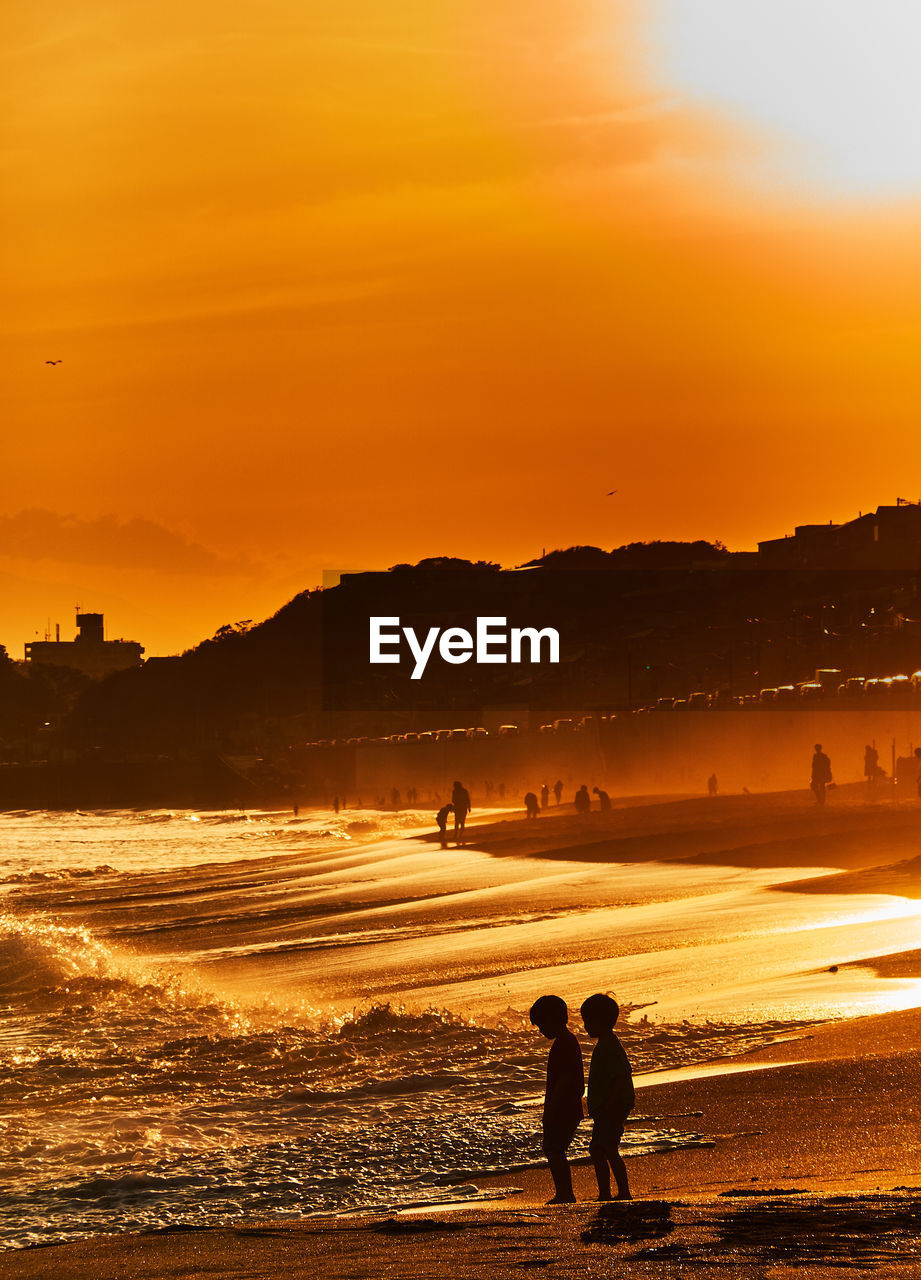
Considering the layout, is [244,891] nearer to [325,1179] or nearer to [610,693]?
[325,1179]

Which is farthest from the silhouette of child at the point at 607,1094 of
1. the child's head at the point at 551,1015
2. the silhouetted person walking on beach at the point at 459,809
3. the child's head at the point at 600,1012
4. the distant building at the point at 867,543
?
the distant building at the point at 867,543

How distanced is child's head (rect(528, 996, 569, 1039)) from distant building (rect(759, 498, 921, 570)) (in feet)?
440

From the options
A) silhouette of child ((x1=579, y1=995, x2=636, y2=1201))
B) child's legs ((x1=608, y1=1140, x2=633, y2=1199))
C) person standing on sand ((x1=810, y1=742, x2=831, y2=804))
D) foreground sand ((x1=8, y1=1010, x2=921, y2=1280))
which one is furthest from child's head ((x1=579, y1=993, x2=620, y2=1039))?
person standing on sand ((x1=810, y1=742, x2=831, y2=804))

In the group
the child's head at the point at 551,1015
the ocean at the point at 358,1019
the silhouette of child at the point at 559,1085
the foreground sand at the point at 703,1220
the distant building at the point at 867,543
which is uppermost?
the distant building at the point at 867,543

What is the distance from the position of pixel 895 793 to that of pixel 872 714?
16.8 m

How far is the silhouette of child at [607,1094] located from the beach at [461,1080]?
0.22m

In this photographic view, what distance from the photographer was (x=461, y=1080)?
1126 cm

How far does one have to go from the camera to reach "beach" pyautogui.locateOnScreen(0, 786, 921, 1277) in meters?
6.72

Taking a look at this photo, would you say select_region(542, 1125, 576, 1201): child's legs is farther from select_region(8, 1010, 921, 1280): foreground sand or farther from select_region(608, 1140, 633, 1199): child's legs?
select_region(608, 1140, 633, 1199): child's legs

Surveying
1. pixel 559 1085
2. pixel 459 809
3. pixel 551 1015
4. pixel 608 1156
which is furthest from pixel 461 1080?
pixel 459 809

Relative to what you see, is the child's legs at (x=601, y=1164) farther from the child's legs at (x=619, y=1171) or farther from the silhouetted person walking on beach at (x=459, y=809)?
the silhouetted person walking on beach at (x=459, y=809)

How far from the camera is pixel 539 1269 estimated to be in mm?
5781

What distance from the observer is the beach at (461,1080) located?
672 cm

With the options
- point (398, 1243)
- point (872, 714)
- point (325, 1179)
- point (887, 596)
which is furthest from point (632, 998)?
point (887, 596)
